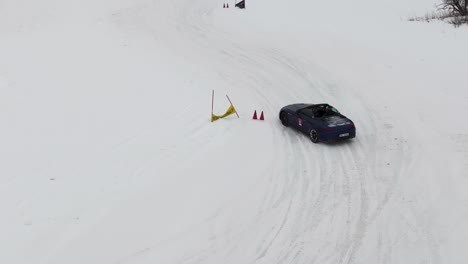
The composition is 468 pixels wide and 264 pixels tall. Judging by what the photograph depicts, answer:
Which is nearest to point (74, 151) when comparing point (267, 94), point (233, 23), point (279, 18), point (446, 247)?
point (267, 94)

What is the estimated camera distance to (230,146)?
1440 centimetres

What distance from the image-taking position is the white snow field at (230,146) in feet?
31.3

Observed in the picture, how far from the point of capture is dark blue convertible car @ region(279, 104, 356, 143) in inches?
563

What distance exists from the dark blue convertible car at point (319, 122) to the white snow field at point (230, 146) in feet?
1.35

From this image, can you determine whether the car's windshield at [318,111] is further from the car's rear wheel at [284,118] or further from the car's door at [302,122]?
the car's rear wheel at [284,118]

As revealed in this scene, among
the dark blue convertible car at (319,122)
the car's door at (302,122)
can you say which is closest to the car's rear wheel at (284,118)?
the dark blue convertible car at (319,122)

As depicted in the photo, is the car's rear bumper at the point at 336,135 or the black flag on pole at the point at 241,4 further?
the black flag on pole at the point at 241,4

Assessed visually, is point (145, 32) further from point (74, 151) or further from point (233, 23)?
point (74, 151)

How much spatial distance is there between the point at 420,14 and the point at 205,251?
88.2 ft

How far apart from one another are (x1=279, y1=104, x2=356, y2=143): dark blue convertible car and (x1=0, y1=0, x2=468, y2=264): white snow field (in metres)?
0.41

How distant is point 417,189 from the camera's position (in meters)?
11.7

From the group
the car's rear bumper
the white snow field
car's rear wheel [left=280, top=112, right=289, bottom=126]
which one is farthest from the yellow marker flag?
the car's rear bumper

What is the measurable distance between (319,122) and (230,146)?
3.06 metres

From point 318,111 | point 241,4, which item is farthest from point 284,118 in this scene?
point 241,4
